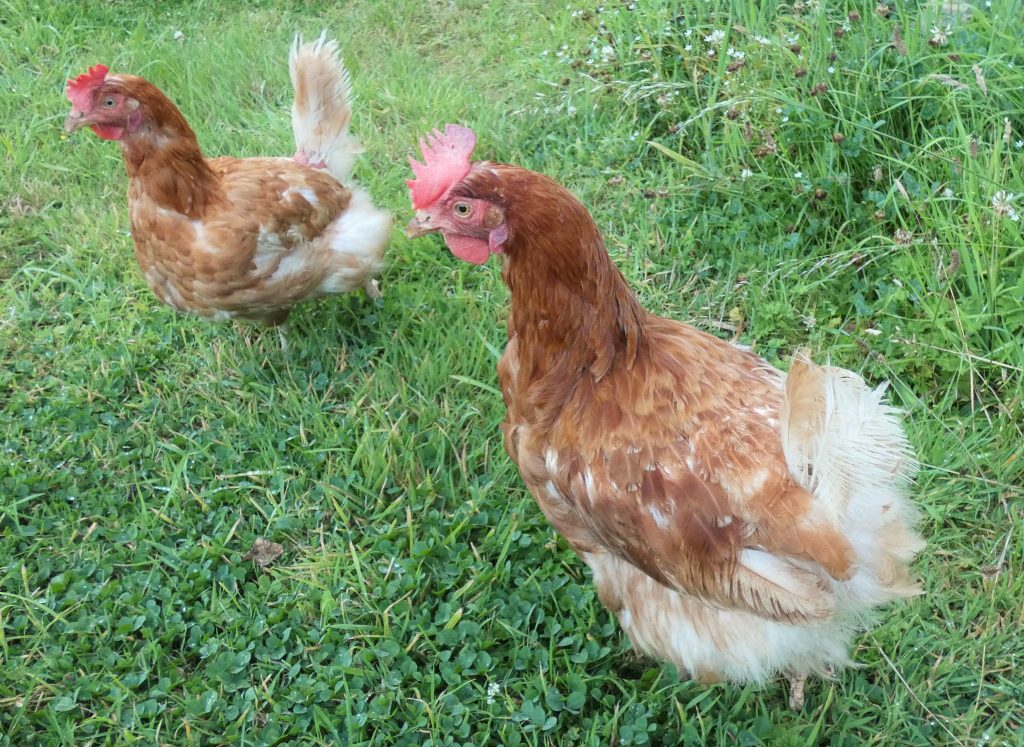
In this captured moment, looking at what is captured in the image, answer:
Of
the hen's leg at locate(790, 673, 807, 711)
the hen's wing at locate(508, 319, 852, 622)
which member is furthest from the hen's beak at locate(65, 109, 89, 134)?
the hen's leg at locate(790, 673, 807, 711)

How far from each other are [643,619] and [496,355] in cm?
148

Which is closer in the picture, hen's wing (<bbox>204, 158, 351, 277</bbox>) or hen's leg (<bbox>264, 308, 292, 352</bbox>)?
hen's wing (<bbox>204, 158, 351, 277</bbox>)

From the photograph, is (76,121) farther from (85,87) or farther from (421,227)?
(421,227)

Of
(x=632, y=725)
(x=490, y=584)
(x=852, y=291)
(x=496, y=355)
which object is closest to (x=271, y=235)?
(x=496, y=355)

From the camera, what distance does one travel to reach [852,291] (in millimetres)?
3465

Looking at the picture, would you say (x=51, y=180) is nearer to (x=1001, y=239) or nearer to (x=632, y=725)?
(x=632, y=725)

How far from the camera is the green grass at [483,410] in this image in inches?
98.3

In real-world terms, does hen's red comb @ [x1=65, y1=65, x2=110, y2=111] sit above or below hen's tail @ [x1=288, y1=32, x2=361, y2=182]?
above

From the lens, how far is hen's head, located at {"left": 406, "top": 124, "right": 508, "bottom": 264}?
198 cm

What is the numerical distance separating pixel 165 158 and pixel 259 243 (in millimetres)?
503

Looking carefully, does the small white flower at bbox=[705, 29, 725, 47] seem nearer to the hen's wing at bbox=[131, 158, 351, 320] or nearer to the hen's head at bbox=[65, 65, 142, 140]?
the hen's wing at bbox=[131, 158, 351, 320]

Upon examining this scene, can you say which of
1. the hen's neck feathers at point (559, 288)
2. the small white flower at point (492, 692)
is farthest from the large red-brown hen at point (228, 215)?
the small white flower at point (492, 692)

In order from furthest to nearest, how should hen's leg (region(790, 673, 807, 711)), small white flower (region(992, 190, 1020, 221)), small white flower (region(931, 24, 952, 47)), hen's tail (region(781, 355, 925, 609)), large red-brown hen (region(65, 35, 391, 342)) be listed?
small white flower (region(931, 24, 952, 47)) < large red-brown hen (region(65, 35, 391, 342)) < small white flower (region(992, 190, 1020, 221)) < hen's leg (region(790, 673, 807, 711)) < hen's tail (region(781, 355, 925, 609))

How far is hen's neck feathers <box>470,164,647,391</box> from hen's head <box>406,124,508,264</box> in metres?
0.03
